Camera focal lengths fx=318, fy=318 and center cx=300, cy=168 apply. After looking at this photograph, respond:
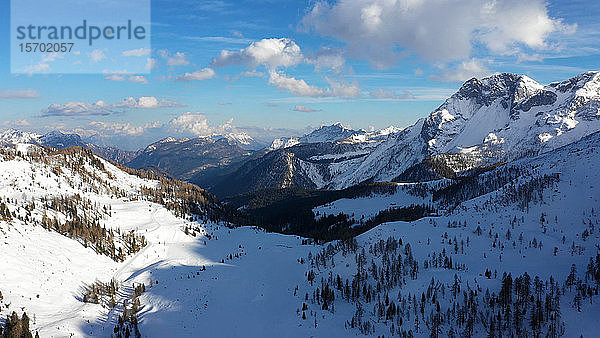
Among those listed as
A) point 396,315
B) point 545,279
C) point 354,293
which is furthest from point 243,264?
point 545,279

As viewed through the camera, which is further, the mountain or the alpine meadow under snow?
the mountain

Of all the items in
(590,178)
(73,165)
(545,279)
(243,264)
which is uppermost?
(73,165)

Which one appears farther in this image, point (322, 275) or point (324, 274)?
point (324, 274)

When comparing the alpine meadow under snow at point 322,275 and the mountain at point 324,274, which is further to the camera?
the mountain at point 324,274

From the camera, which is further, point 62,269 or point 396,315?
point 62,269

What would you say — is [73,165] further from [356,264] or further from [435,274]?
[435,274]

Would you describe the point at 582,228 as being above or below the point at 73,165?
below

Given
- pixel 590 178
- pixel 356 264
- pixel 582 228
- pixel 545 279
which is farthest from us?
pixel 590 178

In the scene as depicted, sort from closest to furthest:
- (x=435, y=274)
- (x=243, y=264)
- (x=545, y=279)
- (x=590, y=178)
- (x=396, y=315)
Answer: (x=396, y=315), (x=545, y=279), (x=435, y=274), (x=243, y=264), (x=590, y=178)

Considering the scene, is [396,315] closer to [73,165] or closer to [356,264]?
[356,264]
